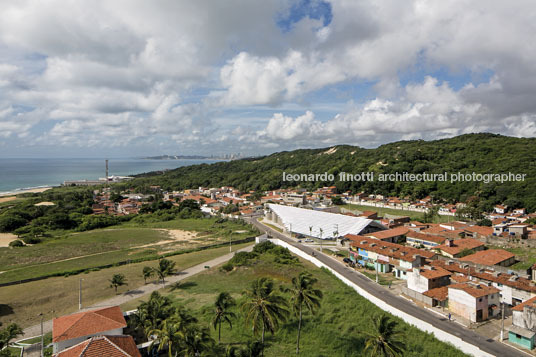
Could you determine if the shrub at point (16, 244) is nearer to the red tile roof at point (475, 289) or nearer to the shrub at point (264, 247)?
the shrub at point (264, 247)

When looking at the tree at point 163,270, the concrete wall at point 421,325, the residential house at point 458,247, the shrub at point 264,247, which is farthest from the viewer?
the shrub at point 264,247

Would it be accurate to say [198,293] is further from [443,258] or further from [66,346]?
[443,258]

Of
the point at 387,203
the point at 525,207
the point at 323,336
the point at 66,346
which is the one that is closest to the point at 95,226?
the point at 66,346

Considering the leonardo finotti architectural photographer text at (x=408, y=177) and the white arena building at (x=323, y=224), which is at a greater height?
the leonardo finotti architectural photographer text at (x=408, y=177)

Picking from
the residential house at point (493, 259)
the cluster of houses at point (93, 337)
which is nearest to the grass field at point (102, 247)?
the cluster of houses at point (93, 337)

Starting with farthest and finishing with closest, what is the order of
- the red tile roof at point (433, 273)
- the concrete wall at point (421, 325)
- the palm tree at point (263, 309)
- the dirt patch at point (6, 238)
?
the dirt patch at point (6, 238), the red tile roof at point (433, 273), the concrete wall at point (421, 325), the palm tree at point (263, 309)

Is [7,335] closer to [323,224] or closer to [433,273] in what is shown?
[433,273]

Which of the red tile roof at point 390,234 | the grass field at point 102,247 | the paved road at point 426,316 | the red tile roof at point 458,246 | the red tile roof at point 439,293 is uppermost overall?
the red tile roof at point 439,293

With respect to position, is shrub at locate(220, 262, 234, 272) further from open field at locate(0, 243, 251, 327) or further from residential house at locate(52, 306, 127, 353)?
residential house at locate(52, 306, 127, 353)
